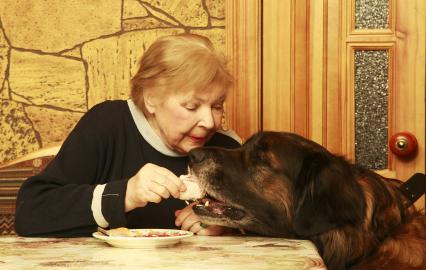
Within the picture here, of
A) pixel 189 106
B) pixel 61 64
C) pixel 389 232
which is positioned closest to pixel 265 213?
pixel 389 232

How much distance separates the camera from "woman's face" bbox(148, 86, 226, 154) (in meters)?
2.18

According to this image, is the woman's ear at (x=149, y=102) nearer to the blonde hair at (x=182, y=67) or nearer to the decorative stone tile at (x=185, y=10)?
the blonde hair at (x=182, y=67)

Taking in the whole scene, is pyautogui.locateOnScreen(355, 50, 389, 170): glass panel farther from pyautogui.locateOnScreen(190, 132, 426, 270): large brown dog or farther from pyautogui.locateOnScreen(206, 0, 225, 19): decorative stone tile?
pyautogui.locateOnScreen(190, 132, 426, 270): large brown dog

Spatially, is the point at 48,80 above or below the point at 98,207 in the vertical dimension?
above

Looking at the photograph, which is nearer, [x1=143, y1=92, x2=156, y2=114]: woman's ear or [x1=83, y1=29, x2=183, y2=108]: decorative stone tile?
[x1=143, y1=92, x2=156, y2=114]: woman's ear

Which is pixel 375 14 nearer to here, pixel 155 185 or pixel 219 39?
pixel 219 39

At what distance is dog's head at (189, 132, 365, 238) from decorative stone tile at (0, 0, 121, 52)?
4.75 ft

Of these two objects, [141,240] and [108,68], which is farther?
[108,68]

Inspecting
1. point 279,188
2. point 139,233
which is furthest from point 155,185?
point 279,188

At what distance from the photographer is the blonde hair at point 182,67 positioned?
2180 mm

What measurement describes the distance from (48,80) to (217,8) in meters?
0.82

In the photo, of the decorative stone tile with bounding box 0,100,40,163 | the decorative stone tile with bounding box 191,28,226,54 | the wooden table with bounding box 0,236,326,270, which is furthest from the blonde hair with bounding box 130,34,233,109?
the decorative stone tile with bounding box 0,100,40,163

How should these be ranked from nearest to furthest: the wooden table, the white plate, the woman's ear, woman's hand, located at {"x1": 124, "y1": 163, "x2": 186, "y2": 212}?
the wooden table, the white plate, woman's hand, located at {"x1": 124, "y1": 163, "x2": 186, "y2": 212}, the woman's ear

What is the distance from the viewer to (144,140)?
2.32 m
